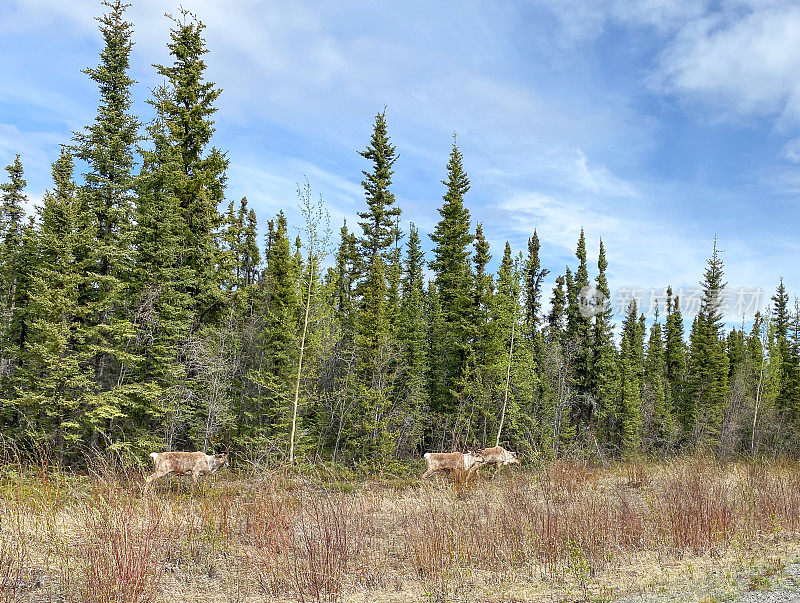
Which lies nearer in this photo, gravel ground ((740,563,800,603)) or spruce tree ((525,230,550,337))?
gravel ground ((740,563,800,603))

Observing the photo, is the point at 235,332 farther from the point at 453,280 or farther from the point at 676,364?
the point at 676,364

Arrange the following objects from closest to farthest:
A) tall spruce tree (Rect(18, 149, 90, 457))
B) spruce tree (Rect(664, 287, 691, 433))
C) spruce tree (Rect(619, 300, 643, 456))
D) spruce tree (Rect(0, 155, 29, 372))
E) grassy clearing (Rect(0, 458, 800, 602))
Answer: grassy clearing (Rect(0, 458, 800, 602)), tall spruce tree (Rect(18, 149, 90, 457)), spruce tree (Rect(0, 155, 29, 372)), spruce tree (Rect(619, 300, 643, 456)), spruce tree (Rect(664, 287, 691, 433))

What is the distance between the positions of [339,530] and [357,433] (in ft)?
58.3

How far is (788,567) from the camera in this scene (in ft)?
23.5

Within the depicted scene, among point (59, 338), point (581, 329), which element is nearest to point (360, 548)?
point (59, 338)

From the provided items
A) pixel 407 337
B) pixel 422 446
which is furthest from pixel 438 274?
pixel 422 446

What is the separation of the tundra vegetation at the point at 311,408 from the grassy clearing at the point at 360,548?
6cm

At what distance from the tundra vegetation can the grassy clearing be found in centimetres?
6

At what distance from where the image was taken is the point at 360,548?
7457 mm

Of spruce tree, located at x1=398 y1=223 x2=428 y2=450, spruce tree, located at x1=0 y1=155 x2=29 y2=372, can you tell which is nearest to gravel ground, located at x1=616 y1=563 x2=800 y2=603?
spruce tree, located at x1=398 y1=223 x2=428 y2=450

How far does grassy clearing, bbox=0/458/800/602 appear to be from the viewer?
5.68m

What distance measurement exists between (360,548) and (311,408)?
19.3 m

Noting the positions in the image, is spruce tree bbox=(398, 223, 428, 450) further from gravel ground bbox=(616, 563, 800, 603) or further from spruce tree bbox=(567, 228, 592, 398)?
gravel ground bbox=(616, 563, 800, 603)

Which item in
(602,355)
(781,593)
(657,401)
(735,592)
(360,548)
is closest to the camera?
A: (781,593)
